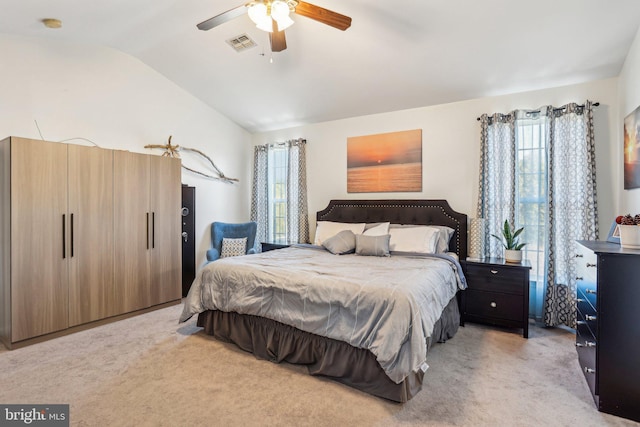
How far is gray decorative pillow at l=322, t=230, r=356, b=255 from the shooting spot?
12.1 feet

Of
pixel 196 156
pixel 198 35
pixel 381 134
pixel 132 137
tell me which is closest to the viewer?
pixel 198 35

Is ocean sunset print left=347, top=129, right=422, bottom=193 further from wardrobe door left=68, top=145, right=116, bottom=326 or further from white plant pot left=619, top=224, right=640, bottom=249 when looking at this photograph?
wardrobe door left=68, top=145, right=116, bottom=326

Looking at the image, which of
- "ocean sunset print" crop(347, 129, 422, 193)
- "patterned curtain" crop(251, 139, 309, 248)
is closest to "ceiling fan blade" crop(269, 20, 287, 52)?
"ocean sunset print" crop(347, 129, 422, 193)

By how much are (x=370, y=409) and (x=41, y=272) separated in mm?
3100

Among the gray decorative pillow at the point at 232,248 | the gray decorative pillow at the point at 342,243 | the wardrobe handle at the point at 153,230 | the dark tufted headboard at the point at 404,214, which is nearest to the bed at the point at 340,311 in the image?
the gray decorative pillow at the point at 342,243

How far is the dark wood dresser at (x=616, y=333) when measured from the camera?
1891 millimetres

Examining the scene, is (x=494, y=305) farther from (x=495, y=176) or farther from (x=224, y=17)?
(x=224, y=17)

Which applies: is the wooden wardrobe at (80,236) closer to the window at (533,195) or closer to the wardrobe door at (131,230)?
the wardrobe door at (131,230)

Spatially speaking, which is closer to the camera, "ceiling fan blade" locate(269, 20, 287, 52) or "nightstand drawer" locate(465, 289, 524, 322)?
"ceiling fan blade" locate(269, 20, 287, 52)

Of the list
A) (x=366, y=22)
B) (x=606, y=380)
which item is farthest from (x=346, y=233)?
(x=606, y=380)

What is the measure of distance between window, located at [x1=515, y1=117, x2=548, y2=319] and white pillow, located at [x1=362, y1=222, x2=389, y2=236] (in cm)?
141

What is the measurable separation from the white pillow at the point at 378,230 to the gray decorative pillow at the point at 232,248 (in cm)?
199

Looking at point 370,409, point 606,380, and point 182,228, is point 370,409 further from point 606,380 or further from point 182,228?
point 182,228

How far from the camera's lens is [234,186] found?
5.52 metres
